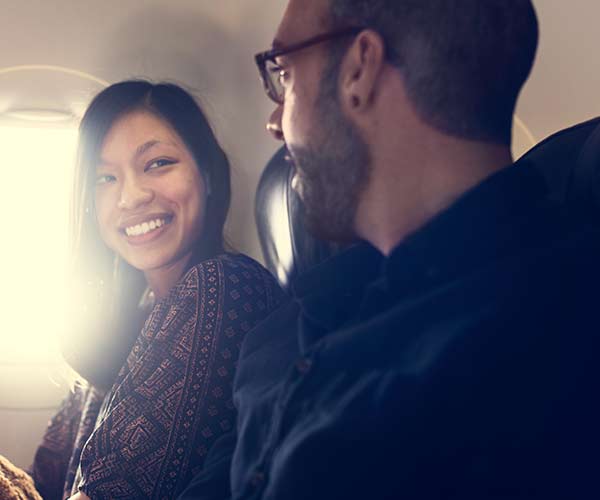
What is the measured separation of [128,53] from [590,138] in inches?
60.9

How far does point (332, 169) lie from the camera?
81cm

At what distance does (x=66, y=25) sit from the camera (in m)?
2.03

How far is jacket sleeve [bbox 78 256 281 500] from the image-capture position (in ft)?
3.67

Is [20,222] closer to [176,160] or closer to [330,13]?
[176,160]

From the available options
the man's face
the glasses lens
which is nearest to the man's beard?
the man's face

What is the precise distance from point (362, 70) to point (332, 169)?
10 cm

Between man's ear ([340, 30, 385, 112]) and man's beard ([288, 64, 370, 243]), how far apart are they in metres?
0.01

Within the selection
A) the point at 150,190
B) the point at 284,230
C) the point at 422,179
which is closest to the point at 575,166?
the point at 422,179

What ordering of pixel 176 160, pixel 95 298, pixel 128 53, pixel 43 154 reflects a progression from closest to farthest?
pixel 176 160, pixel 95 298, pixel 43 154, pixel 128 53

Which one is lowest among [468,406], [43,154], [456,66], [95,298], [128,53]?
[468,406]

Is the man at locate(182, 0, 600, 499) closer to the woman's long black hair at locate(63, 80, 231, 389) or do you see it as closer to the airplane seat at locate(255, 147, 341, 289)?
the airplane seat at locate(255, 147, 341, 289)

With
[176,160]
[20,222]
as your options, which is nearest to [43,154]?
[20,222]

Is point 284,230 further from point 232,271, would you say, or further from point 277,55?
point 277,55

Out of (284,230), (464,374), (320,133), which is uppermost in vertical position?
(320,133)
